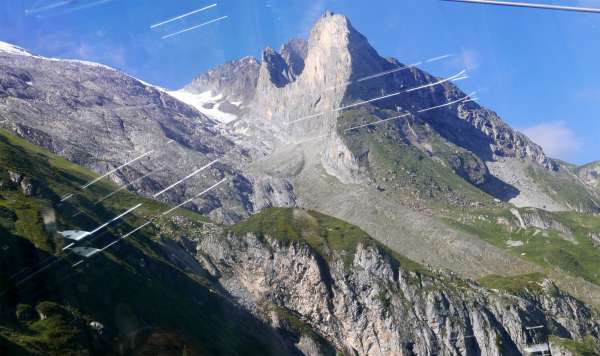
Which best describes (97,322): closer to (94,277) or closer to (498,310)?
(94,277)

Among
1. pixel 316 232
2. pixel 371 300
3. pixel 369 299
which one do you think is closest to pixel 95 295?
pixel 371 300

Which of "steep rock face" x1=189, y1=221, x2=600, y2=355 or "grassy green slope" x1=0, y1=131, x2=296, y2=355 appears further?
"steep rock face" x1=189, y1=221, x2=600, y2=355

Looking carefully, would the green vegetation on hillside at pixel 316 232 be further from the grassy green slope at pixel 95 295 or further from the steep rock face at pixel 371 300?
the grassy green slope at pixel 95 295

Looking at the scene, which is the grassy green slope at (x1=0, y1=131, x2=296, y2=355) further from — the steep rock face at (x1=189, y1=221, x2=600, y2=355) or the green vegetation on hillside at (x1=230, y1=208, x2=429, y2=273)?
the green vegetation on hillside at (x1=230, y1=208, x2=429, y2=273)

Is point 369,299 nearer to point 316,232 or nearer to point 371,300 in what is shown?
point 371,300

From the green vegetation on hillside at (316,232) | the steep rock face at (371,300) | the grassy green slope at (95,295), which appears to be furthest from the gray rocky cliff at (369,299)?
the grassy green slope at (95,295)

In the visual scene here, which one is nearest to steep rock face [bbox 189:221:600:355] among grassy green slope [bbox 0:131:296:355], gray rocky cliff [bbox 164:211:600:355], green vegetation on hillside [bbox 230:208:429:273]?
gray rocky cliff [bbox 164:211:600:355]

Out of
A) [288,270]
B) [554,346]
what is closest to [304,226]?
[288,270]
